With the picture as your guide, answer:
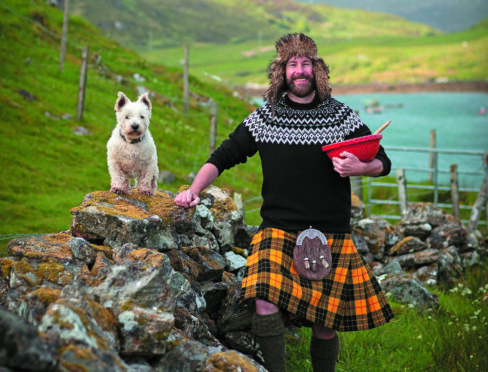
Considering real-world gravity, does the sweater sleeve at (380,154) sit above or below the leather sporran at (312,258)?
above

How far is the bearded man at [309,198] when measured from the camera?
12.5 feet

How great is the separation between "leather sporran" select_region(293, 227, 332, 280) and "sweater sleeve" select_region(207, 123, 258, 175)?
88 cm

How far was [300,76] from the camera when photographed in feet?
13.0

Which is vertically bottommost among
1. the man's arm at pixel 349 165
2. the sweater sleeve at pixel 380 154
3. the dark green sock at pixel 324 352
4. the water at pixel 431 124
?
the dark green sock at pixel 324 352

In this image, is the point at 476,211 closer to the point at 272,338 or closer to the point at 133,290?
the point at 272,338

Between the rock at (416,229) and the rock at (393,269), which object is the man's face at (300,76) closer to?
the rock at (393,269)

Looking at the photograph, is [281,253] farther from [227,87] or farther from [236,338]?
[227,87]

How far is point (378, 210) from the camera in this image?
16.7 metres

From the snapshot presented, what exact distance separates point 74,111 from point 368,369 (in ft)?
38.5

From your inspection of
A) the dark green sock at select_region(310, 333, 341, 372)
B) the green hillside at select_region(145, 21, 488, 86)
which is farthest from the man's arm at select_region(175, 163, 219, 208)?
the green hillside at select_region(145, 21, 488, 86)

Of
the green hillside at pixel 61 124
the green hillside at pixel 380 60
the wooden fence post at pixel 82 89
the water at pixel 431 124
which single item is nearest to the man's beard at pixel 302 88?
the green hillside at pixel 61 124

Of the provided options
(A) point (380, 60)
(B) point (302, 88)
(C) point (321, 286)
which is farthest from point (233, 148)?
(A) point (380, 60)

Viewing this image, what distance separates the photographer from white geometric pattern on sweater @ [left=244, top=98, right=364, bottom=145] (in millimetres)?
3920

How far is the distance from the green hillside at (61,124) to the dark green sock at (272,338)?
5507 mm
